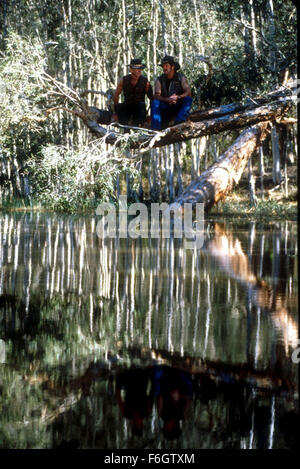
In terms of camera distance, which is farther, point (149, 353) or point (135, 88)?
point (135, 88)

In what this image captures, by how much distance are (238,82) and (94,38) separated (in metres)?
10.9

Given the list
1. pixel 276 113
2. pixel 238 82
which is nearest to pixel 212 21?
pixel 238 82

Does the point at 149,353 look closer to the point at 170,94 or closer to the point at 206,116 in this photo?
the point at 170,94

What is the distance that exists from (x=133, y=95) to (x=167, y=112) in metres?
1.00

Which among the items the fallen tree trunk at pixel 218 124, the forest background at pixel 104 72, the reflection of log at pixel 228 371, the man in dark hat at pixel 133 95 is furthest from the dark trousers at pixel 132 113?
the reflection of log at pixel 228 371

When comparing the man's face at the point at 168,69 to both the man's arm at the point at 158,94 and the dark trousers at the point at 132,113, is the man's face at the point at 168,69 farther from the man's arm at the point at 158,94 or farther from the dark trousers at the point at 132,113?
the dark trousers at the point at 132,113

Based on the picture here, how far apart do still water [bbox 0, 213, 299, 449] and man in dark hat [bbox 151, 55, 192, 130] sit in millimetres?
5408

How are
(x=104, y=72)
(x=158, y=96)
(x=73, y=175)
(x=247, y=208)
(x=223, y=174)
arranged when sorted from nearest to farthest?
(x=158, y=96) → (x=73, y=175) → (x=223, y=174) → (x=247, y=208) → (x=104, y=72)

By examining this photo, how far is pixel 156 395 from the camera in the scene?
12.2 ft

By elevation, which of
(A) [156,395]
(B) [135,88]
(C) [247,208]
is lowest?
(A) [156,395]

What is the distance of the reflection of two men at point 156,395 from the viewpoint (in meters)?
3.38

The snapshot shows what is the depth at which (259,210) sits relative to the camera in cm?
1975

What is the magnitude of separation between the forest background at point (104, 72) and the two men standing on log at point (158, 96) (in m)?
0.85

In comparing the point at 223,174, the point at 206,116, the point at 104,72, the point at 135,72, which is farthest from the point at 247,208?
the point at 104,72
